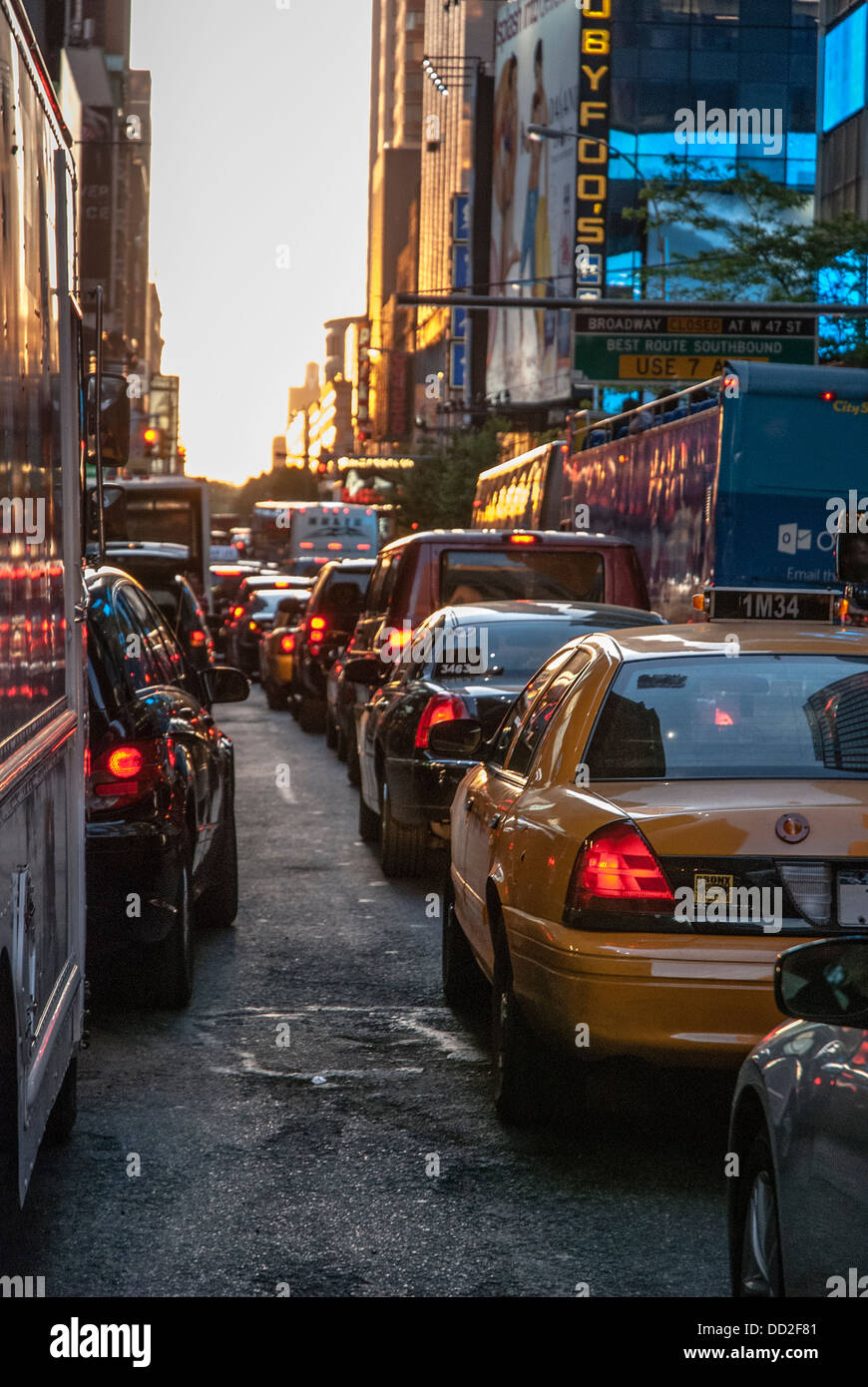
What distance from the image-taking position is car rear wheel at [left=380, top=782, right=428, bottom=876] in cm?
1162

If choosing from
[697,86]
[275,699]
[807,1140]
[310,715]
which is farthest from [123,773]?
[697,86]

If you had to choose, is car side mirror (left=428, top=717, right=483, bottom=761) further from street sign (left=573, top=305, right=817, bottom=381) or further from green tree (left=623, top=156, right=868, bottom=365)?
green tree (left=623, top=156, right=868, bottom=365)

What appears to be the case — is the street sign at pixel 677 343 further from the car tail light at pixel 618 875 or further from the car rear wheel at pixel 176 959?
the car tail light at pixel 618 875

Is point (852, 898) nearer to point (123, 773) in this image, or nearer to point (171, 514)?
point (123, 773)

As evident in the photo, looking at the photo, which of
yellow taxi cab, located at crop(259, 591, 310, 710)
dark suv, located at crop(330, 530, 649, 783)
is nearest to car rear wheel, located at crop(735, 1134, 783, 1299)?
dark suv, located at crop(330, 530, 649, 783)

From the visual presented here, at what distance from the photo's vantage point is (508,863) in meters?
6.35

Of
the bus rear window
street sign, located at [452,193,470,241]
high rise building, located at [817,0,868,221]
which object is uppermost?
street sign, located at [452,193,470,241]

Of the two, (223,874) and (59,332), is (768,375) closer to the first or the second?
(223,874)

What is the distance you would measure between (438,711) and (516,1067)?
4883 millimetres

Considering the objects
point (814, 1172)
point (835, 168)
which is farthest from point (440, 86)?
point (814, 1172)

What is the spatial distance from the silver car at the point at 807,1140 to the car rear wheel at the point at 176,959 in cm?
406

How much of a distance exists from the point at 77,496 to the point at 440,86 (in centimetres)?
9111

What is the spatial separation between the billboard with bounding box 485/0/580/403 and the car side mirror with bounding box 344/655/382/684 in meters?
55.6

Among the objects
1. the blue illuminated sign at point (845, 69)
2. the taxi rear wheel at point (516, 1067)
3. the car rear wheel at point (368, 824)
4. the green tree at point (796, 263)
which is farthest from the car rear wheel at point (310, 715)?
the blue illuminated sign at point (845, 69)
